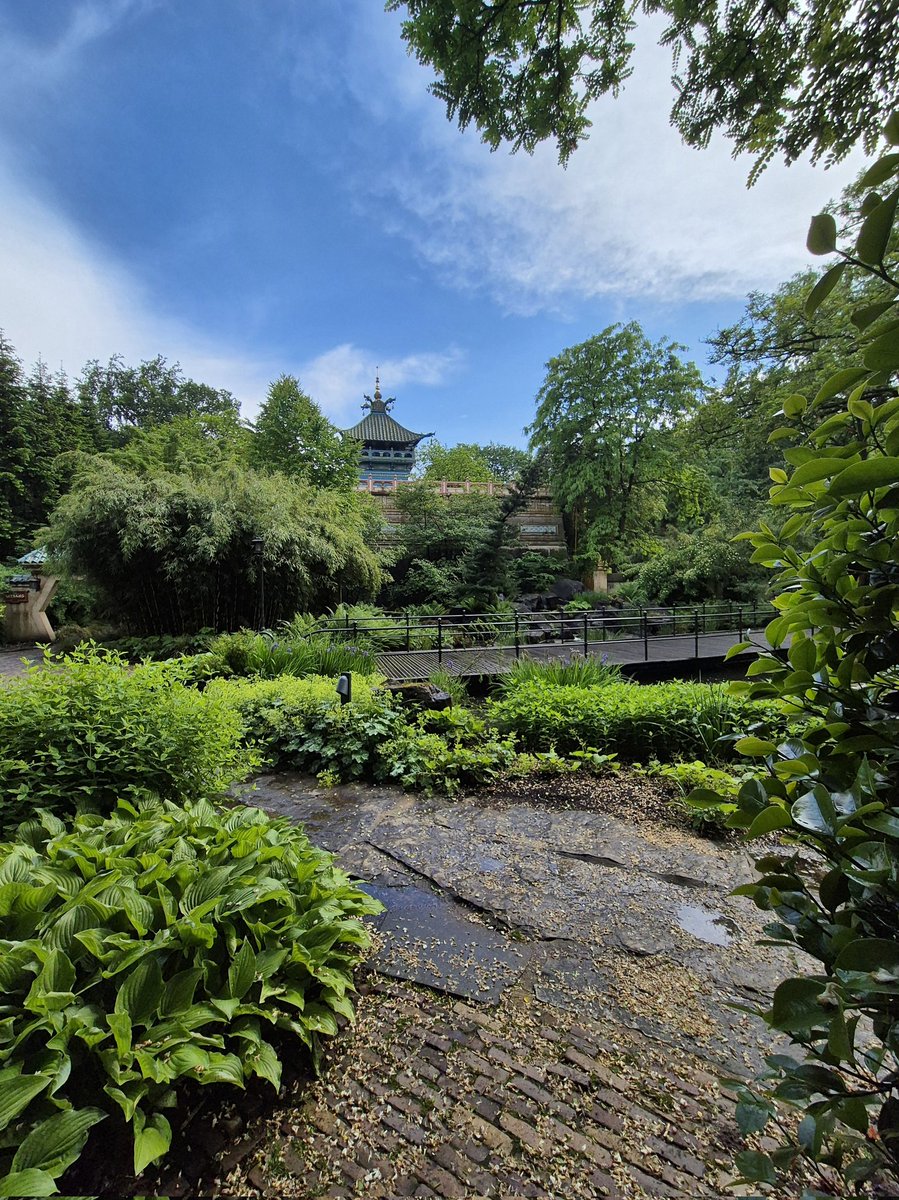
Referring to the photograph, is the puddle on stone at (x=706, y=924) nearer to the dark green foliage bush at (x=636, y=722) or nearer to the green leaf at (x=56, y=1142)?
the dark green foliage bush at (x=636, y=722)

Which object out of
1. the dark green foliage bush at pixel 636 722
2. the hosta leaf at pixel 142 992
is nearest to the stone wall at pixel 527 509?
the dark green foliage bush at pixel 636 722

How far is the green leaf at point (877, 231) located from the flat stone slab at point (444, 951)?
202 cm

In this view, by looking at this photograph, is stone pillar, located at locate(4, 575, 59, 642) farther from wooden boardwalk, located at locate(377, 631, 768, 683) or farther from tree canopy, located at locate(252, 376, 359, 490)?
wooden boardwalk, located at locate(377, 631, 768, 683)

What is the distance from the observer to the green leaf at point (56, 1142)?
93cm

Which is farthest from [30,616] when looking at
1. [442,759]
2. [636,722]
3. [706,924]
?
[706,924]

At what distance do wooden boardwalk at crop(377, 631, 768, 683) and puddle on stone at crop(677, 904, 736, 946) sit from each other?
465 cm

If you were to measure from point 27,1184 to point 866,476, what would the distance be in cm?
162

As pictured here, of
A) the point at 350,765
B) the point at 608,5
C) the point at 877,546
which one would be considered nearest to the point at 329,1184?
the point at 877,546

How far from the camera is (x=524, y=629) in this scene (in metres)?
11.5

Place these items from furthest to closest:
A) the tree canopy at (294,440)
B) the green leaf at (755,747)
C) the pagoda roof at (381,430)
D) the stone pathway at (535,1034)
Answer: the pagoda roof at (381,430), the tree canopy at (294,440), the stone pathway at (535,1034), the green leaf at (755,747)

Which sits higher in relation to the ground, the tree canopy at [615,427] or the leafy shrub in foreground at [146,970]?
the tree canopy at [615,427]

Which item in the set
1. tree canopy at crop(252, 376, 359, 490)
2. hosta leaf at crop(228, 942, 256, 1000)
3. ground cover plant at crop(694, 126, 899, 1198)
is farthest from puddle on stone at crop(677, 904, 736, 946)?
tree canopy at crop(252, 376, 359, 490)

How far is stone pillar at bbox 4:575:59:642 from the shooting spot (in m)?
12.2

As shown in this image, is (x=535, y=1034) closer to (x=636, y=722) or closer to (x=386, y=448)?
(x=636, y=722)
